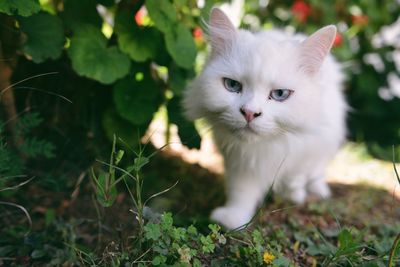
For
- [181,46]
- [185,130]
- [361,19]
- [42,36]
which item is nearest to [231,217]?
[185,130]

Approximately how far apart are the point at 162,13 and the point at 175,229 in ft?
3.37

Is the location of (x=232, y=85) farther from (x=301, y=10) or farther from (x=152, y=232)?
(x=301, y=10)

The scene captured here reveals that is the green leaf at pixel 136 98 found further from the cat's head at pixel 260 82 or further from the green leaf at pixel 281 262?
the green leaf at pixel 281 262

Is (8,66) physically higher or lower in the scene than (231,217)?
higher

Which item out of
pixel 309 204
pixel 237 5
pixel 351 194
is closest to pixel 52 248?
pixel 309 204

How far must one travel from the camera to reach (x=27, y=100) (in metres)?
2.36

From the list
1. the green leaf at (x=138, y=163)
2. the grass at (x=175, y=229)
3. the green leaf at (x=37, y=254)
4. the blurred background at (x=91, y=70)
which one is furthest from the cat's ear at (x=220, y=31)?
the green leaf at (x=37, y=254)

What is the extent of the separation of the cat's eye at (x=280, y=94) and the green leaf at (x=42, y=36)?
0.99m

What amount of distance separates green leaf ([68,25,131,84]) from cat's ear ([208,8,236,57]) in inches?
17.1

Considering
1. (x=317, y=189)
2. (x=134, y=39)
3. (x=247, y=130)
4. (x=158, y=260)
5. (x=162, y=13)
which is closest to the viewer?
(x=158, y=260)

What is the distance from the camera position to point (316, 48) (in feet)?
6.46

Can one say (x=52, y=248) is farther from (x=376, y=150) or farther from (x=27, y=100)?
(x=376, y=150)

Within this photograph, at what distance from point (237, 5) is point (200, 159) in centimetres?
113

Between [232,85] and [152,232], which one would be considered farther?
[232,85]
